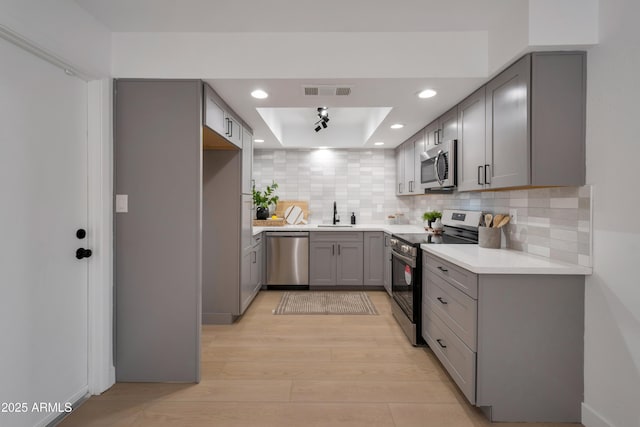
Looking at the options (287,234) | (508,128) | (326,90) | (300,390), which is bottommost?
(300,390)

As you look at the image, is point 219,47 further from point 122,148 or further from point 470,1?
point 470,1

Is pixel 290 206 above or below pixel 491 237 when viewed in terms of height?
above

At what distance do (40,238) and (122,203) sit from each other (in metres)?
0.53

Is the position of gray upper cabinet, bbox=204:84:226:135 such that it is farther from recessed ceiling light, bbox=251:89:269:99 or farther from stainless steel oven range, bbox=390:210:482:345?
stainless steel oven range, bbox=390:210:482:345

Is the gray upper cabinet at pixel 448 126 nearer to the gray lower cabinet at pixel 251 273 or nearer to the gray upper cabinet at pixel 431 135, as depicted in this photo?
the gray upper cabinet at pixel 431 135

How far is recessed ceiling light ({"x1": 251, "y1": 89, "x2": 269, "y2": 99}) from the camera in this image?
2.42 metres

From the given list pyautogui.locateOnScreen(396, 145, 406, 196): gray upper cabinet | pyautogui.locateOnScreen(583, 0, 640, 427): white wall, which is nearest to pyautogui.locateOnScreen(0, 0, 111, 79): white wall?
pyautogui.locateOnScreen(583, 0, 640, 427): white wall

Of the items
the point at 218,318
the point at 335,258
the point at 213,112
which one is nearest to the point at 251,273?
the point at 218,318

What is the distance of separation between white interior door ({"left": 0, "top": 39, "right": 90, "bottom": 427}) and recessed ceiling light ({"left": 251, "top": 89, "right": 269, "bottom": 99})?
1083 millimetres

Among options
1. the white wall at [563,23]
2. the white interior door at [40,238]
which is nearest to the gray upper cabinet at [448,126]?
the white wall at [563,23]

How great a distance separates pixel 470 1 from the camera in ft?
6.08

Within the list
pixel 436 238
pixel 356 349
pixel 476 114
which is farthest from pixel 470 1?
pixel 356 349

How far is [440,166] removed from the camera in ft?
9.82

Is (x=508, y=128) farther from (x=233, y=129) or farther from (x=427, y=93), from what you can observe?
(x=233, y=129)
